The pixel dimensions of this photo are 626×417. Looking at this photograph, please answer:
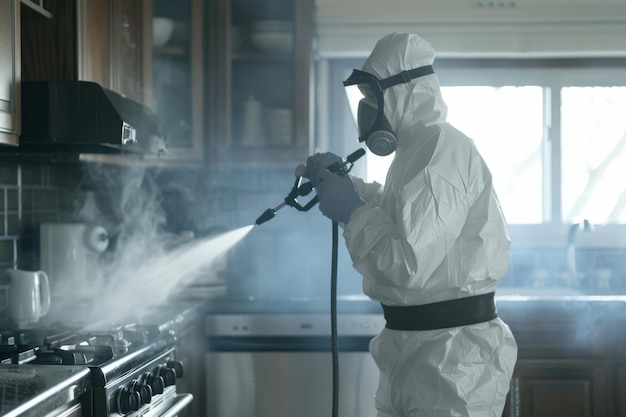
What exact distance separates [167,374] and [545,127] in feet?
7.51

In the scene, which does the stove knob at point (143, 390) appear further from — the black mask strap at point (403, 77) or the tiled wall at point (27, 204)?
the black mask strap at point (403, 77)

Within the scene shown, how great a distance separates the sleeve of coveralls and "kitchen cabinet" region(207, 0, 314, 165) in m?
1.44

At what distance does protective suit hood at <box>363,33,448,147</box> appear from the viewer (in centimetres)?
201

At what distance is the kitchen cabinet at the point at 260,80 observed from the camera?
3234 millimetres

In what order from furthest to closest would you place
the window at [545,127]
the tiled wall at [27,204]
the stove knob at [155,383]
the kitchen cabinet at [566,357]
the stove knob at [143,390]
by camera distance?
the window at [545,127] → the kitchen cabinet at [566,357] → the tiled wall at [27,204] → the stove knob at [155,383] → the stove knob at [143,390]

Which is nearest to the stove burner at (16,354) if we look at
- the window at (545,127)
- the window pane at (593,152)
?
the window at (545,127)

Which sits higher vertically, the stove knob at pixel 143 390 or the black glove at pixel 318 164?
the black glove at pixel 318 164

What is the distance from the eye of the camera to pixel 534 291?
3420 mm

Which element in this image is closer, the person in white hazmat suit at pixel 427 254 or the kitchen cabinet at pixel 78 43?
the person in white hazmat suit at pixel 427 254

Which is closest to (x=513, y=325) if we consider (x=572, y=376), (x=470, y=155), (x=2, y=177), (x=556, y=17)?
(x=572, y=376)

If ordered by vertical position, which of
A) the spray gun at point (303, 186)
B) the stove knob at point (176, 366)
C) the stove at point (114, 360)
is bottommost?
the stove knob at point (176, 366)

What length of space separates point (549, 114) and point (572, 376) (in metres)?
1.30

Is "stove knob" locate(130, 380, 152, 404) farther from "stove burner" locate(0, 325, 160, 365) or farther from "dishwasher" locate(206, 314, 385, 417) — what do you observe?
"dishwasher" locate(206, 314, 385, 417)

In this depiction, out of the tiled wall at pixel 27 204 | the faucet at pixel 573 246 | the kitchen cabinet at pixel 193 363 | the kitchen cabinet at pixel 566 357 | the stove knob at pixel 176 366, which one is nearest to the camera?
the stove knob at pixel 176 366
